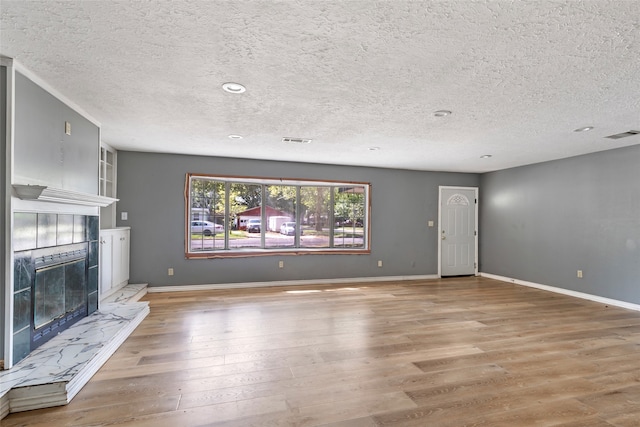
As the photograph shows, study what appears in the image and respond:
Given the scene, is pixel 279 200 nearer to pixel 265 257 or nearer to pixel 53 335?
pixel 265 257

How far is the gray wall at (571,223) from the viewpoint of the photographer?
467cm

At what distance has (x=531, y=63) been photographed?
86.4 inches

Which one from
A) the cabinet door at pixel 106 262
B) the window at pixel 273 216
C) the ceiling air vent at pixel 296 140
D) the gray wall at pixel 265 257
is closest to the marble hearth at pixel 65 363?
the cabinet door at pixel 106 262

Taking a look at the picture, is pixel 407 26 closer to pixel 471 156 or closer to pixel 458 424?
pixel 458 424

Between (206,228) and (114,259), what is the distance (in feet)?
5.02

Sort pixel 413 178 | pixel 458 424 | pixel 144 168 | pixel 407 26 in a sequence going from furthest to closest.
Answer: pixel 413 178 → pixel 144 168 → pixel 458 424 → pixel 407 26

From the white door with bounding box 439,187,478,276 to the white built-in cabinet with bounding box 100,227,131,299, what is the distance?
19.8 ft

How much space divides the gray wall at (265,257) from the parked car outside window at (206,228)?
244mm

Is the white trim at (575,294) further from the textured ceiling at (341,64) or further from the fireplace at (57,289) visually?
the fireplace at (57,289)

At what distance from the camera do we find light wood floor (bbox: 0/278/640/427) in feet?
6.74

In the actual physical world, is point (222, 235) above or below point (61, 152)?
below

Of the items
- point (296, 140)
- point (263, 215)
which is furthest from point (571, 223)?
point (263, 215)

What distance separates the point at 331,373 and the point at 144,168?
15.0 feet

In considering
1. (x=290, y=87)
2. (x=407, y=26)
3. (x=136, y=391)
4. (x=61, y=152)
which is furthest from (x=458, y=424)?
(x=61, y=152)
